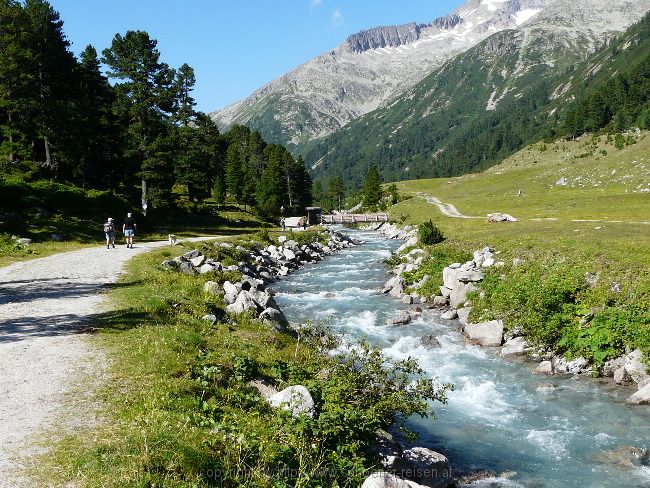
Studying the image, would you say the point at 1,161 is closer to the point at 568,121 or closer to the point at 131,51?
the point at 131,51

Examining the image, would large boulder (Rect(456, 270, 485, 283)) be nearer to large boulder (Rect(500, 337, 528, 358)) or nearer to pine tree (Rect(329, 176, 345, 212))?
large boulder (Rect(500, 337, 528, 358))

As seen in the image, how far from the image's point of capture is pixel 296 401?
986 cm

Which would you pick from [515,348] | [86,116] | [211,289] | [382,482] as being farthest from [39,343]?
[86,116]

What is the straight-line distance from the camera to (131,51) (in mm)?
55500

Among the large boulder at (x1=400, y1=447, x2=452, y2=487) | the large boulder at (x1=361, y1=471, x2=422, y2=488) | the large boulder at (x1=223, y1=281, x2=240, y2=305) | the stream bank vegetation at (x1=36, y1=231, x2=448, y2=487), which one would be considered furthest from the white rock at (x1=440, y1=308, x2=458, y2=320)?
the large boulder at (x1=361, y1=471, x2=422, y2=488)

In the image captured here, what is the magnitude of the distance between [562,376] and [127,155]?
173 ft

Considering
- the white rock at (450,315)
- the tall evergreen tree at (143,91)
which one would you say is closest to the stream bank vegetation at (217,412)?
the white rock at (450,315)

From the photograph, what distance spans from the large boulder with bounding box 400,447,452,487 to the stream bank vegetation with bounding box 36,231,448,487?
0.98 metres

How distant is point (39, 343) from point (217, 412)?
23.6 ft

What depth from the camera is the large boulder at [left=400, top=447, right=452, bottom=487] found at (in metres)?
10.5

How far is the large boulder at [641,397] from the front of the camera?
15086 millimetres

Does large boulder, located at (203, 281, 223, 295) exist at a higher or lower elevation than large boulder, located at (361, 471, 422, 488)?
higher

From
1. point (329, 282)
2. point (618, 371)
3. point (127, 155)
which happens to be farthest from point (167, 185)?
point (618, 371)

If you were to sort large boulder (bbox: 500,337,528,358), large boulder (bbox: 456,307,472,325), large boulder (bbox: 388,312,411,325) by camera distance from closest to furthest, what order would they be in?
large boulder (bbox: 500,337,528,358)
large boulder (bbox: 456,307,472,325)
large boulder (bbox: 388,312,411,325)
